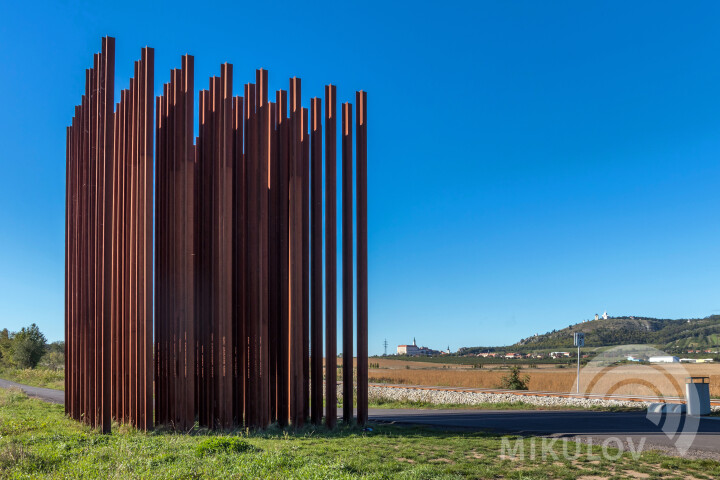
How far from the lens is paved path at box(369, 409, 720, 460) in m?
12.0

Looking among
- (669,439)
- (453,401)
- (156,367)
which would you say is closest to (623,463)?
(669,439)

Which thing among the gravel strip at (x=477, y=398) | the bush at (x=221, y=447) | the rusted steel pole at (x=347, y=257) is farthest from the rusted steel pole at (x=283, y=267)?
the gravel strip at (x=477, y=398)

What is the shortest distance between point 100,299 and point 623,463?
12189 mm

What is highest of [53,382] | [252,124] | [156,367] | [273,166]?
[252,124]

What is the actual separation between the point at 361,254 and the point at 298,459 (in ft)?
23.6

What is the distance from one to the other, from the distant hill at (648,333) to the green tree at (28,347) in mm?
105800

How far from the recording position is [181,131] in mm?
14008

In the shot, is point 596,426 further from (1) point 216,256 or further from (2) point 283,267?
(1) point 216,256

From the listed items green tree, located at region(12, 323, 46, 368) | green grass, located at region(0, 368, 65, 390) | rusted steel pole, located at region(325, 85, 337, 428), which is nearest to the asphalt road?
rusted steel pole, located at region(325, 85, 337, 428)

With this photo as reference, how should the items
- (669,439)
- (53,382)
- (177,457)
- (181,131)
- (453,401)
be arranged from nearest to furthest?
(177,457) → (669,439) → (181,131) → (453,401) → (53,382)

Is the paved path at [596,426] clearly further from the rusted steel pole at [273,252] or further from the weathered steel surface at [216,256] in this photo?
the rusted steel pole at [273,252]

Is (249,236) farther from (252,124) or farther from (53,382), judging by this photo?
(53,382)

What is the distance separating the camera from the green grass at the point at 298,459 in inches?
327

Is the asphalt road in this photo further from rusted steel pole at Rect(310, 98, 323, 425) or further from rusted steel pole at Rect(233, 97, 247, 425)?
rusted steel pole at Rect(233, 97, 247, 425)
